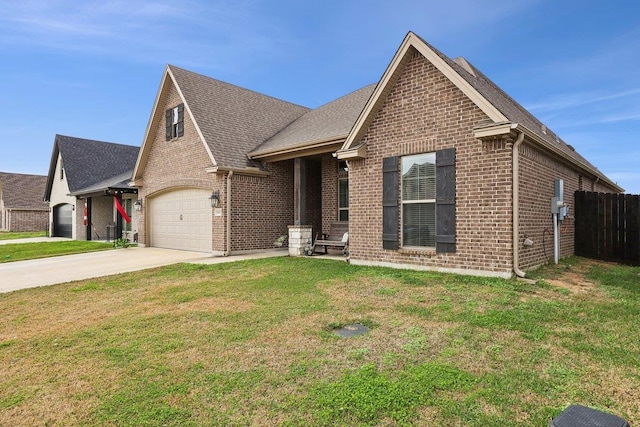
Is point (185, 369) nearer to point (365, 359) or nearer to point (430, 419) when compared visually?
point (365, 359)

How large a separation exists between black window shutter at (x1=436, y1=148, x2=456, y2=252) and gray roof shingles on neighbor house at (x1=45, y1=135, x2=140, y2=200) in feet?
63.4

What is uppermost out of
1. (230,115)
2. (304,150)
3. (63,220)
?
(230,115)

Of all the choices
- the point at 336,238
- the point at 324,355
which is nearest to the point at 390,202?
the point at 336,238

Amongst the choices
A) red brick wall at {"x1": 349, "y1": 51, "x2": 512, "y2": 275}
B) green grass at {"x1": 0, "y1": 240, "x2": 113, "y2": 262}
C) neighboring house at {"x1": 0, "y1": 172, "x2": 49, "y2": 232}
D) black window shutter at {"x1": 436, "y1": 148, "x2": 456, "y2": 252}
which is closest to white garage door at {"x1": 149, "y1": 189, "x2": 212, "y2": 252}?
green grass at {"x1": 0, "y1": 240, "x2": 113, "y2": 262}

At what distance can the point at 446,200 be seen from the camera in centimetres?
756

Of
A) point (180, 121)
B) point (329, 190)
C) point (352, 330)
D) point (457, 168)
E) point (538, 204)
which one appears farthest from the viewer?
point (180, 121)

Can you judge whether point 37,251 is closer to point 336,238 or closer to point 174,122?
point 174,122

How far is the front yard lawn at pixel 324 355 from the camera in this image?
2.71 m

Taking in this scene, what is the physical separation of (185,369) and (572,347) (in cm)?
405

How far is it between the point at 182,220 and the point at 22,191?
100ft

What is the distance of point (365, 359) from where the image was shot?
3.58 m

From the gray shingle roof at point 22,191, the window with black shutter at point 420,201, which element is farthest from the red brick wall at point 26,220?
the window with black shutter at point 420,201

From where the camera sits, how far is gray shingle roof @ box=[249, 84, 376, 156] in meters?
11.3

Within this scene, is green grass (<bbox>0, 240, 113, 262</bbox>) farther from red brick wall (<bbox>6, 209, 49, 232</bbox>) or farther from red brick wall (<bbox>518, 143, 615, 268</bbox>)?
red brick wall (<bbox>6, 209, 49, 232</bbox>)
